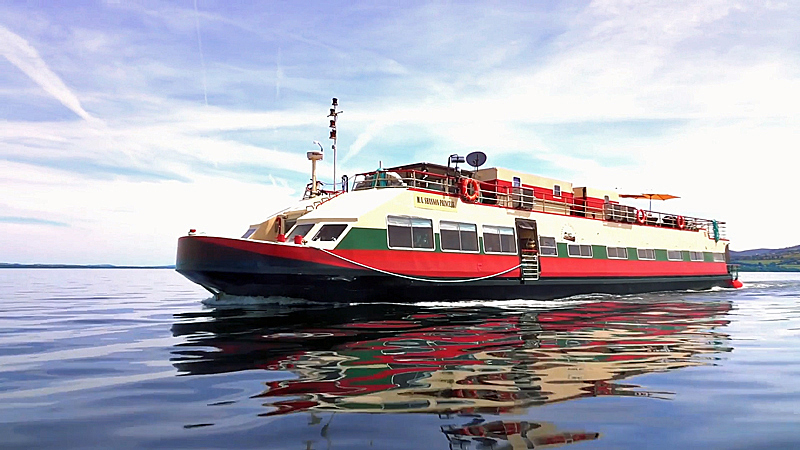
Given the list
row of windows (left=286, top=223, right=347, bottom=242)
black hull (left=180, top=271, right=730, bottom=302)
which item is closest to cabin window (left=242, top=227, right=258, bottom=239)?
black hull (left=180, top=271, right=730, bottom=302)

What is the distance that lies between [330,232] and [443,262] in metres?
4.15

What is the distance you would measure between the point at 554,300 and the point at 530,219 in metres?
3.47

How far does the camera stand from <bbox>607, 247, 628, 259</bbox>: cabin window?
1039 inches

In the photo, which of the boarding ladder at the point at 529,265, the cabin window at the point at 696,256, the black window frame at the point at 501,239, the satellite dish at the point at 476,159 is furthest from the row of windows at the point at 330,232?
the cabin window at the point at 696,256

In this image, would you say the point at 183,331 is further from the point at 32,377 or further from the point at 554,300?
the point at 554,300

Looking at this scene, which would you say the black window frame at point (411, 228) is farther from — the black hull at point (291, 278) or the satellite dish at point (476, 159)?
the satellite dish at point (476, 159)

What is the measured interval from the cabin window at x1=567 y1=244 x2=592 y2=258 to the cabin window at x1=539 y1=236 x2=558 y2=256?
3.40 feet

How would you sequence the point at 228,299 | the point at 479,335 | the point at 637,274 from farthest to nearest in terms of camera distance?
the point at 637,274
the point at 228,299
the point at 479,335

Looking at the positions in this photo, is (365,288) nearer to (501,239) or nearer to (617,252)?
(501,239)

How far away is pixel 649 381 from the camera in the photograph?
6.81 metres

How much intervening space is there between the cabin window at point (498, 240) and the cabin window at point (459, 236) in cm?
60

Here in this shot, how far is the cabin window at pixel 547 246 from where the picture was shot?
22.7 m

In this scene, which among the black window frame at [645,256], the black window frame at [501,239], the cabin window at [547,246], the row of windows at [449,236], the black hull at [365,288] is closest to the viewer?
the black hull at [365,288]

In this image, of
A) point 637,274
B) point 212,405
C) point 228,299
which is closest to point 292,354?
point 212,405
